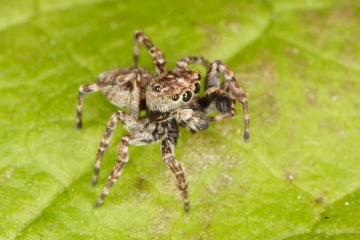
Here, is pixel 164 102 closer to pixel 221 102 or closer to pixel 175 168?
pixel 221 102

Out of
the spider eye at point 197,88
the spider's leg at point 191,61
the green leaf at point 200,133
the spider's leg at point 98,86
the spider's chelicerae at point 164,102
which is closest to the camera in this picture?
the green leaf at point 200,133

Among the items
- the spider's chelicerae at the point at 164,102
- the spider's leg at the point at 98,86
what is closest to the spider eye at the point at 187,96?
the spider's chelicerae at the point at 164,102

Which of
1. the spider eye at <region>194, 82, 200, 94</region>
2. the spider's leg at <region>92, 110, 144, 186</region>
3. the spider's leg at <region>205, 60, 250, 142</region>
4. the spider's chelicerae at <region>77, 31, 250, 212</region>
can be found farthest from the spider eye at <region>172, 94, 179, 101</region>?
the spider's leg at <region>92, 110, 144, 186</region>

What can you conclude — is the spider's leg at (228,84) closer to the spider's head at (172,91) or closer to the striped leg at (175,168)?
the spider's head at (172,91)

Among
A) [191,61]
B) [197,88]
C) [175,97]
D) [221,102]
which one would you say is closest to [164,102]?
[175,97]

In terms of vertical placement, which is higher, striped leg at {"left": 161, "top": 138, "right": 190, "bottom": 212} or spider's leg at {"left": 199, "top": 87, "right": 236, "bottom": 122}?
spider's leg at {"left": 199, "top": 87, "right": 236, "bottom": 122}

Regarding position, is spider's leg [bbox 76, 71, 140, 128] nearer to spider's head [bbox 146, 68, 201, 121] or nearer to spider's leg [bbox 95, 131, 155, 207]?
spider's head [bbox 146, 68, 201, 121]
